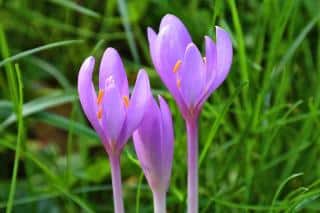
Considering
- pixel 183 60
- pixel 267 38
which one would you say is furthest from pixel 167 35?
pixel 267 38

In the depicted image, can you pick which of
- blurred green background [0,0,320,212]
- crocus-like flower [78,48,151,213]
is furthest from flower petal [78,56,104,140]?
blurred green background [0,0,320,212]

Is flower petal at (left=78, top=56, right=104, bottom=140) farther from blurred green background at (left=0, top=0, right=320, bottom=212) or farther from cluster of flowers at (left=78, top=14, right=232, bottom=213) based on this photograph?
blurred green background at (left=0, top=0, right=320, bottom=212)

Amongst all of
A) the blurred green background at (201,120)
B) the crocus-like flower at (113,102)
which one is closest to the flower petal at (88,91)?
the crocus-like flower at (113,102)

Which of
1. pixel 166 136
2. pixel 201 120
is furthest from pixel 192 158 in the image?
pixel 201 120

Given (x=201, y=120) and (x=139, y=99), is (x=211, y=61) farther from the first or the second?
(x=201, y=120)

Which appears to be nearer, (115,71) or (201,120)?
(115,71)

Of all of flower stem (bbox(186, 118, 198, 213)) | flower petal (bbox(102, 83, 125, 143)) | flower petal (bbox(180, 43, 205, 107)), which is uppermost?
flower petal (bbox(180, 43, 205, 107))

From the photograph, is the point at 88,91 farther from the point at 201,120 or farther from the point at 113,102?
the point at 201,120

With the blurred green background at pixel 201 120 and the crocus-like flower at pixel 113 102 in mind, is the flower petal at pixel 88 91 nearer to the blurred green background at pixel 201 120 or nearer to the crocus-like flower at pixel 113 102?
the crocus-like flower at pixel 113 102
